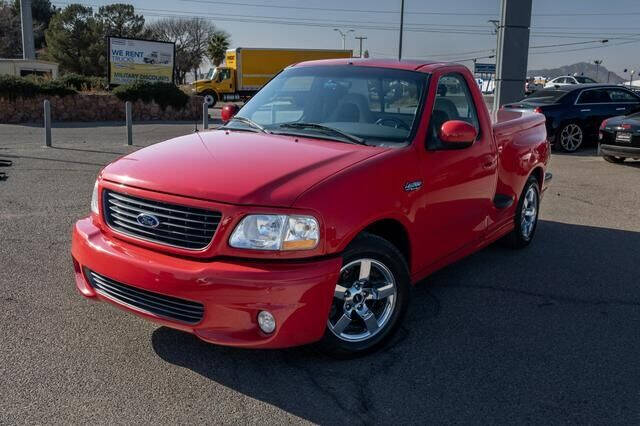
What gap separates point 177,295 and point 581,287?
11.7 ft

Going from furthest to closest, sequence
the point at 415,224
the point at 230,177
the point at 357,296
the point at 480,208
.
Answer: the point at 480,208, the point at 415,224, the point at 357,296, the point at 230,177

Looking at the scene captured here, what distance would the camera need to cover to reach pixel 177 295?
10.8ft

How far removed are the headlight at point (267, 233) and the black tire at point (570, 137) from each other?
13078 mm

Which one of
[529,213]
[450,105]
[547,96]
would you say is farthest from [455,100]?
[547,96]

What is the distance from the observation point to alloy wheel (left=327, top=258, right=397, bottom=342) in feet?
12.1

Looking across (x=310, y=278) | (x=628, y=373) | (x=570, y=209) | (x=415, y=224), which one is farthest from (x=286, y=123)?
(x=570, y=209)

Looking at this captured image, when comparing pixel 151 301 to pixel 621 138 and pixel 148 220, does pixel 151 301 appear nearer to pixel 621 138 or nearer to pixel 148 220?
pixel 148 220

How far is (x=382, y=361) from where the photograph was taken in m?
3.79

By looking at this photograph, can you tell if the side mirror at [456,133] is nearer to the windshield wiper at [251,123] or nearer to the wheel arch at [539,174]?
the windshield wiper at [251,123]

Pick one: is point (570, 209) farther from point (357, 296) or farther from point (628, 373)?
point (357, 296)

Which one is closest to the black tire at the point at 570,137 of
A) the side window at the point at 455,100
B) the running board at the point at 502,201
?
the running board at the point at 502,201

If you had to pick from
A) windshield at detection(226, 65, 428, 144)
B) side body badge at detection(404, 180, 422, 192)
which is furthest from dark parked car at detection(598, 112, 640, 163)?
side body badge at detection(404, 180, 422, 192)

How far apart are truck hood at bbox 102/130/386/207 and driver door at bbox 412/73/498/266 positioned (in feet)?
1.85

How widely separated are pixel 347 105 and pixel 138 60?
25.2 metres
